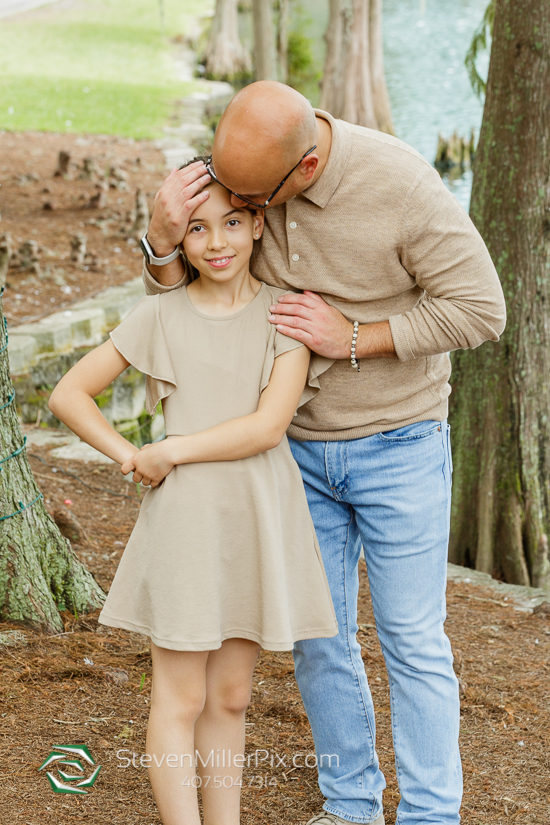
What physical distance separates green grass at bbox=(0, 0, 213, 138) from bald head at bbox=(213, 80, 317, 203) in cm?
1474

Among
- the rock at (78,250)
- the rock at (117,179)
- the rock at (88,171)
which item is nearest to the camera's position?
the rock at (78,250)

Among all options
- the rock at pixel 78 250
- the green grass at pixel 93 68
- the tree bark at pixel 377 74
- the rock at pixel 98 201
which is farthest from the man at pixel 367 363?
the tree bark at pixel 377 74

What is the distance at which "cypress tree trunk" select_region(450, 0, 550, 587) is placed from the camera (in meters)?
4.40

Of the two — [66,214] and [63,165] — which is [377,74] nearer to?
[63,165]

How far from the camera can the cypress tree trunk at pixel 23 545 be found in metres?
3.06

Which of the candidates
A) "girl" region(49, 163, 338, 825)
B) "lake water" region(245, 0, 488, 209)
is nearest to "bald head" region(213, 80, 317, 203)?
"girl" region(49, 163, 338, 825)

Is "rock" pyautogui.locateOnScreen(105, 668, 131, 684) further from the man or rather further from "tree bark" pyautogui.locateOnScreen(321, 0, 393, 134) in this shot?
"tree bark" pyautogui.locateOnScreen(321, 0, 393, 134)

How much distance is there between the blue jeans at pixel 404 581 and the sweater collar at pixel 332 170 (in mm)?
636

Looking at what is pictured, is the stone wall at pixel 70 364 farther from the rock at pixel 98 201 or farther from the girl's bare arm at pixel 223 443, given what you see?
the girl's bare arm at pixel 223 443

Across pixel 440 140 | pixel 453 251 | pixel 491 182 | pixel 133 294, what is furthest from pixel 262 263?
pixel 440 140

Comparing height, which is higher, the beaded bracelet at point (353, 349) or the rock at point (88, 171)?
the rock at point (88, 171)

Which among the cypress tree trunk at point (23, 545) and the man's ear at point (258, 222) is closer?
the man's ear at point (258, 222)

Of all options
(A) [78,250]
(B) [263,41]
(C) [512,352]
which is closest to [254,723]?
(C) [512,352]

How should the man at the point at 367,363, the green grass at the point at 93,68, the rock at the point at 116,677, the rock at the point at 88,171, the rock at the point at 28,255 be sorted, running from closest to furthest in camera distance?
the man at the point at 367,363
the rock at the point at 116,677
the rock at the point at 28,255
the rock at the point at 88,171
the green grass at the point at 93,68
